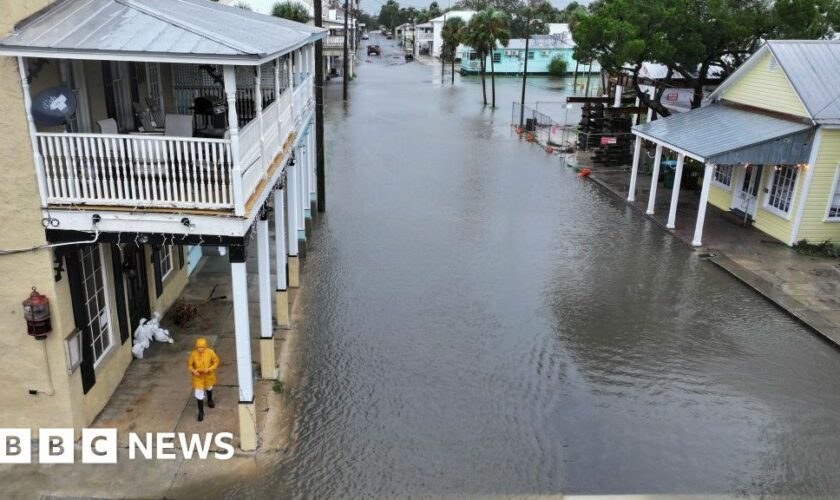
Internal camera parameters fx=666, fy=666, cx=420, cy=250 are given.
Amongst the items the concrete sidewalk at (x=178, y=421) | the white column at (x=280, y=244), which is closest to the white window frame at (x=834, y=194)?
the white column at (x=280, y=244)

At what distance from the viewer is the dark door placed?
1110cm

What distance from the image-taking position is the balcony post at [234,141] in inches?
306

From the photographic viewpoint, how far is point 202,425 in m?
9.72

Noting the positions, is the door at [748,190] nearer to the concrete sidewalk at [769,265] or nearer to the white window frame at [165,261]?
the concrete sidewalk at [769,265]

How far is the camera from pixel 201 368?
31.2 feet

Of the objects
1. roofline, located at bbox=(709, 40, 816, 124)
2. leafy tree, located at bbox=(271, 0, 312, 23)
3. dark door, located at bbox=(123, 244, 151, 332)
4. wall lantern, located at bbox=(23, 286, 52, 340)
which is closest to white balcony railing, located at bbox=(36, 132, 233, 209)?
wall lantern, located at bbox=(23, 286, 52, 340)

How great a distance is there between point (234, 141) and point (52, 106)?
2.19 m

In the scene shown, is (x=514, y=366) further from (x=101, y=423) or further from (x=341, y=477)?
(x=101, y=423)

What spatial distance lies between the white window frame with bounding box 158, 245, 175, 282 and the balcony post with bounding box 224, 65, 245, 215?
5.46m

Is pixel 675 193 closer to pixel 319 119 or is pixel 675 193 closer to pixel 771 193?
pixel 771 193

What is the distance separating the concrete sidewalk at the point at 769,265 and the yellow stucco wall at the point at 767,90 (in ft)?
11.9

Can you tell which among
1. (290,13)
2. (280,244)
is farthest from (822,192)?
(290,13)

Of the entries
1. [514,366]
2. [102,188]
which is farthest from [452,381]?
[102,188]

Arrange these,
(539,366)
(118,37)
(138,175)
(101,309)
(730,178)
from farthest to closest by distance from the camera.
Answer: (730,178) → (539,366) → (101,309) → (138,175) → (118,37)
